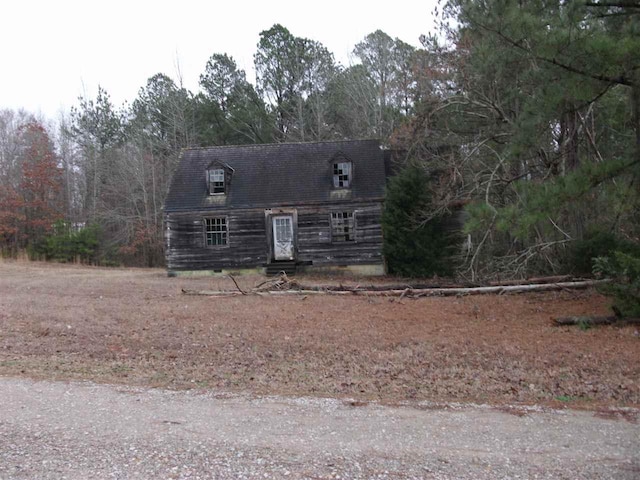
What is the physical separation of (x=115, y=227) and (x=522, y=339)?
3368 cm

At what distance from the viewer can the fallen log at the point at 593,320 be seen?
9.45m

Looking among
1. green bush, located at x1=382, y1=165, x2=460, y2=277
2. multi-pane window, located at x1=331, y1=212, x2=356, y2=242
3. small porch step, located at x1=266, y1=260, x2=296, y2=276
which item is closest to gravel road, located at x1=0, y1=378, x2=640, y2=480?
green bush, located at x1=382, y1=165, x2=460, y2=277

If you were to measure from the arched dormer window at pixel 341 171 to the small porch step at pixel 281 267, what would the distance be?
4026 mm

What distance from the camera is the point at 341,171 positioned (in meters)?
23.2

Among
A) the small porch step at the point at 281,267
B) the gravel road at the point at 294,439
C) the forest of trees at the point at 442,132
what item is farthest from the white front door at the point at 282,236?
the gravel road at the point at 294,439

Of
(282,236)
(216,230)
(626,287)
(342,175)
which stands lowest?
(626,287)

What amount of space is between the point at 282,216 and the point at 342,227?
9.01ft

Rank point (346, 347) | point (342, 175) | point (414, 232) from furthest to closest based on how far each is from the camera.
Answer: point (342, 175) → point (414, 232) → point (346, 347)

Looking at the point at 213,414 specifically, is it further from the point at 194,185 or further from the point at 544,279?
the point at 194,185

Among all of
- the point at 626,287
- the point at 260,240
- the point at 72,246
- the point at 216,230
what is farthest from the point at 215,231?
the point at 626,287

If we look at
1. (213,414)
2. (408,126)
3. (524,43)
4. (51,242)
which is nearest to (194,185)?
(408,126)

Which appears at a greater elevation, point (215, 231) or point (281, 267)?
point (215, 231)

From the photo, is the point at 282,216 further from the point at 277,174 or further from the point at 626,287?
the point at 626,287

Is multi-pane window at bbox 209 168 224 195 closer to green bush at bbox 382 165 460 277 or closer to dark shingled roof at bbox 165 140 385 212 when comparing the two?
dark shingled roof at bbox 165 140 385 212
